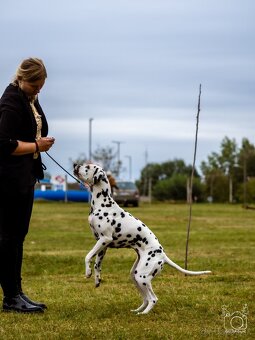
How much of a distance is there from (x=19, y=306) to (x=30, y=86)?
220cm

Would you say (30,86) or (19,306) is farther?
(19,306)

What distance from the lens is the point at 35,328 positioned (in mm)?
7016

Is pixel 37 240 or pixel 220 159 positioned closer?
pixel 37 240

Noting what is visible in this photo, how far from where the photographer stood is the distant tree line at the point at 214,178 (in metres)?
84.8

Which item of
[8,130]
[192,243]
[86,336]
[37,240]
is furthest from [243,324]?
[37,240]

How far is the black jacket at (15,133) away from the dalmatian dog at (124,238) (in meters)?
0.63

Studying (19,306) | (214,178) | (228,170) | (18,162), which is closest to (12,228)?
(18,162)

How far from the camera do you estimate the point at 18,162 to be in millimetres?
7617

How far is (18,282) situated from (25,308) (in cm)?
31

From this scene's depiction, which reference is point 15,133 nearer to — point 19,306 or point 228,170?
point 19,306

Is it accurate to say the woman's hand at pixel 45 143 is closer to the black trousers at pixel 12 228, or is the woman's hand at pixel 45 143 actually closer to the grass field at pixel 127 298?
the black trousers at pixel 12 228

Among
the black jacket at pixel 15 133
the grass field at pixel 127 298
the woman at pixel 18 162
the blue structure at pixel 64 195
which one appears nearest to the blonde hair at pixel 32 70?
the woman at pixel 18 162

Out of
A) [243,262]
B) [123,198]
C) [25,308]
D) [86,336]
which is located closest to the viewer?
[86,336]

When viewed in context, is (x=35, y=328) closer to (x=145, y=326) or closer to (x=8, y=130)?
(x=145, y=326)
